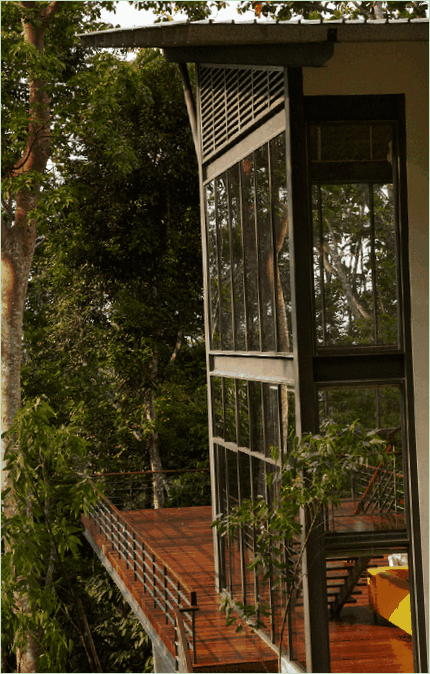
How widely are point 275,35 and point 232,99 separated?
3.36m

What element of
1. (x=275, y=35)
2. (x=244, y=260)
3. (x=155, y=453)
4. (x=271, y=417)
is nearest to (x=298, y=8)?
(x=244, y=260)

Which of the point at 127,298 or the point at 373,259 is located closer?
the point at 373,259

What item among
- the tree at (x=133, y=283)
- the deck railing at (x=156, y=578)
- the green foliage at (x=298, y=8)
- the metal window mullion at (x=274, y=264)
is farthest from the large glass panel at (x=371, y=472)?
the tree at (x=133, y=283)

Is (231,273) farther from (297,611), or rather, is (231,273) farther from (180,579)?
(297,611)

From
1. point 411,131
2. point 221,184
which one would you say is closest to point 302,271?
point 411,131

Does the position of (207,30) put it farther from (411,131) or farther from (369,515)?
(369,515)

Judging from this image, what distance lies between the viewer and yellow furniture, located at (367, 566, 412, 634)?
305 inches

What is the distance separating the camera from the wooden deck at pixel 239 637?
752 cm

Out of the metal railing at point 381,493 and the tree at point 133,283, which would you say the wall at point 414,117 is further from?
the tree at point 133,283

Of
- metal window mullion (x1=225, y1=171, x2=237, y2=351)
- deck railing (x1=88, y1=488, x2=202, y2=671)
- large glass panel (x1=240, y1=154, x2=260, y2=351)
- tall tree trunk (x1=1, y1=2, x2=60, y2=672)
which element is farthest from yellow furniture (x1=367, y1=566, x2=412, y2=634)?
tall tree trunk (x1=1, y1=2, x2=60, y2=672)

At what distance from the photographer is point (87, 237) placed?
16.2m

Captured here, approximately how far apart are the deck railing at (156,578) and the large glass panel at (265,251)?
2.40 meters

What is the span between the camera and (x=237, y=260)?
29.6ft

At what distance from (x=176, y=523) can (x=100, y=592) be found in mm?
3148
